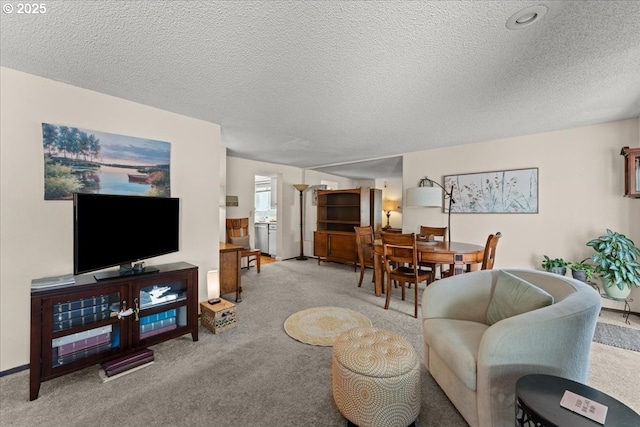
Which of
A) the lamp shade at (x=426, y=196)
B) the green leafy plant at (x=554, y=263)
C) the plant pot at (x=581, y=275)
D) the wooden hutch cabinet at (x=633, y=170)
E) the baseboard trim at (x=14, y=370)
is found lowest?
the baseboard trim at (x=14, y=370)

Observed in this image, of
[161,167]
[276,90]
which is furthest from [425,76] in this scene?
[161,167]

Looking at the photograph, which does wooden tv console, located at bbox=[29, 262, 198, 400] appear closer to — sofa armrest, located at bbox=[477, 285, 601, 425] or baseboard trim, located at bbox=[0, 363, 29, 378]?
baseboard trim, located at bbox=[0, 363, 29, 378]

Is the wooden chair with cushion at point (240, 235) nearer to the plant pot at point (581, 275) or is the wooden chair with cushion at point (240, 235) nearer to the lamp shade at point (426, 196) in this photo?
the lamp shade at point (426, 196)

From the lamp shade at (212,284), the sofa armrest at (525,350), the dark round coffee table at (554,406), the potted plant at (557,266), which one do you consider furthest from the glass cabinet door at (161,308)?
the potted plant at (557,266)

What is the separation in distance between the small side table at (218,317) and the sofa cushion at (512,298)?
2.33m

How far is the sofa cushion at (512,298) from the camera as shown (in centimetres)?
153

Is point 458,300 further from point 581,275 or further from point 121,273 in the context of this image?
point 121,273

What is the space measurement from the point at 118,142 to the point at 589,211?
18.1 feet

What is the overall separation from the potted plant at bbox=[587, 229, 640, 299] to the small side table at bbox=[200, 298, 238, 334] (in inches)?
166

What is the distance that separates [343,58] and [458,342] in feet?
6.54

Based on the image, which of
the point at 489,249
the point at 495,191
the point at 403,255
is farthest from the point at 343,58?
A: the point at 495,191

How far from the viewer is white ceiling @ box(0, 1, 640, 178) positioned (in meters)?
1.38

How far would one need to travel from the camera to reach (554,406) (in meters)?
0.98

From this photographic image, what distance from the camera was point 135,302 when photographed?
2.08 meters
